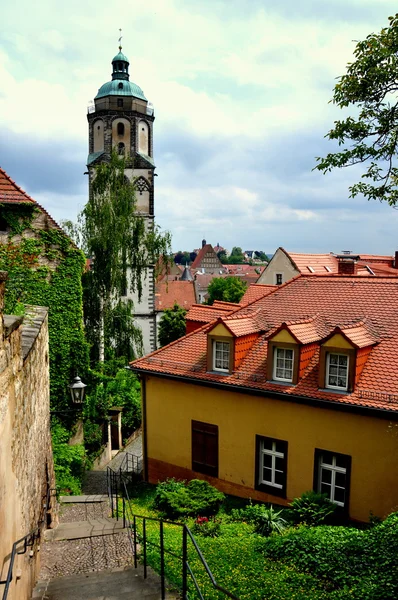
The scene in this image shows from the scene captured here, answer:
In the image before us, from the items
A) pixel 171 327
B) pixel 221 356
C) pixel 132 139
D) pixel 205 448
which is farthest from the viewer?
pixel 171 327

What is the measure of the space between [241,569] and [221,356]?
6.70 metres

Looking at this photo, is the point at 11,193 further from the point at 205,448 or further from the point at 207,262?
the point at 207,262

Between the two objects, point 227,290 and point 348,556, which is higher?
point 227,290

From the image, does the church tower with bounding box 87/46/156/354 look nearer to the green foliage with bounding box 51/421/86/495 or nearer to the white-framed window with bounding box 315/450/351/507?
the green foliage with bounding box 51/421/86/495

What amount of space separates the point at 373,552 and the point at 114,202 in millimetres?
20966

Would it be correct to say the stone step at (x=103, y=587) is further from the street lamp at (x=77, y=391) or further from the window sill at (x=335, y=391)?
the window sill at (x=335, y=391)

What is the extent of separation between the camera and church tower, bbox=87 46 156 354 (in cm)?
3434

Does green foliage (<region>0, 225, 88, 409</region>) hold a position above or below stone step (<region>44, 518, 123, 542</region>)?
above

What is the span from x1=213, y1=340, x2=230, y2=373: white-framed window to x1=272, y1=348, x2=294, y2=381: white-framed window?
1672mm

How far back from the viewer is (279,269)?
38031 millimetres

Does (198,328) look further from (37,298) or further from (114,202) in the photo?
(114,202)

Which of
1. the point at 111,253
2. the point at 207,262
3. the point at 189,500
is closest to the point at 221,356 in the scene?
the point at 189,500

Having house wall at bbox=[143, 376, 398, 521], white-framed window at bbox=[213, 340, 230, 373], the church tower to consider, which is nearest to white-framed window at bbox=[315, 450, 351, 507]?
house wall at bbox=[143, 376, 398, 521]

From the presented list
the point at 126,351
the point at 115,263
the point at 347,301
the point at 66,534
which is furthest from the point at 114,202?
the point at 66,534
